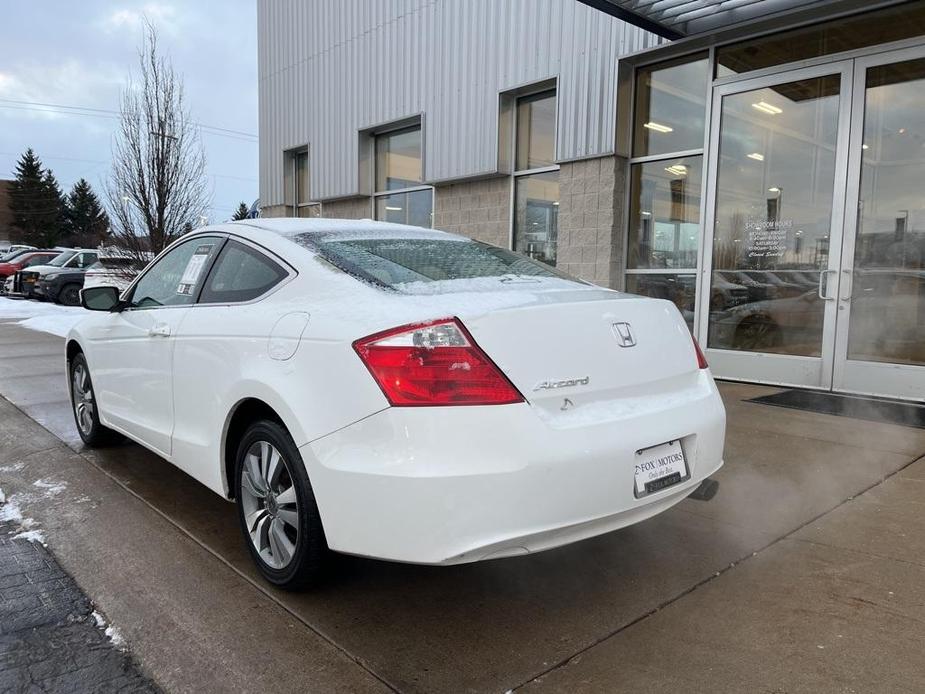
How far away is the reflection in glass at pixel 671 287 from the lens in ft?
26.0

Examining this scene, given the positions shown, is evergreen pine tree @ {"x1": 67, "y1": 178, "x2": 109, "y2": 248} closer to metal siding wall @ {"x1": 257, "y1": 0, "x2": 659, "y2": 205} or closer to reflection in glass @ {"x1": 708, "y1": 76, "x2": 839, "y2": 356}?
metal siding wall @ {"x1": 257, "y1": 0, "x2": 659, "y2": 205}

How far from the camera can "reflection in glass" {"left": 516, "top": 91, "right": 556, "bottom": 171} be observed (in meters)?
9.40

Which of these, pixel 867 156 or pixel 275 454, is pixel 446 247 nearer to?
pixel 275 454

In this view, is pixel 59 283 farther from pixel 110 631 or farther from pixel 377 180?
pixel 110 631

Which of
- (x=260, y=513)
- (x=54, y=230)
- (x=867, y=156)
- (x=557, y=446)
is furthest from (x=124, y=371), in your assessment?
(x=54, y=230)

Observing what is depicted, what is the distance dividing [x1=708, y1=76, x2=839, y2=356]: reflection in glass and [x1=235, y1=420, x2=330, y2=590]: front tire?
226 inches

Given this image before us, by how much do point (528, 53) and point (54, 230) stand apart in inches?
2815

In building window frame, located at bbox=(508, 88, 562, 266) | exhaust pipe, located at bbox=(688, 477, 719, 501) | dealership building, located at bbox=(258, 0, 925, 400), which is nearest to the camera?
exhaust pipe, located at bbox=(688, 477, 719, 501)

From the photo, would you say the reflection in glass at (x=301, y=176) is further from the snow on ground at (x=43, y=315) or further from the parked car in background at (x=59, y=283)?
the parked car in background at (x=59, y=283)

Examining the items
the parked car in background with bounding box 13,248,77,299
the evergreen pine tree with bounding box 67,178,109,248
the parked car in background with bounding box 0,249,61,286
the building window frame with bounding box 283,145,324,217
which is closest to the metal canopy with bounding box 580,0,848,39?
the building window frame with bounding box 283,145,324,217

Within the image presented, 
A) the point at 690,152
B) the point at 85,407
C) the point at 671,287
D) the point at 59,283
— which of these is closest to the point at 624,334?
the point at 85,407

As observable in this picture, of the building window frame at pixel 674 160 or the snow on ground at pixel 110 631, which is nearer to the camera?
the snow on ground at pixel 110 631

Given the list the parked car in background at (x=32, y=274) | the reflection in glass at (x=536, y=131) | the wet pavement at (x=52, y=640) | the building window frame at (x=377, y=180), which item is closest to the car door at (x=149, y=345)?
the wet pavement at (x=52, y=640)

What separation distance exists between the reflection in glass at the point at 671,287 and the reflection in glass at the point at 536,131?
2070 millimetres
